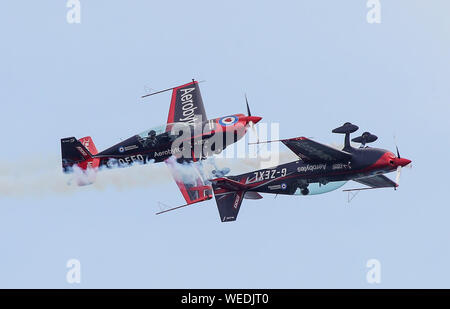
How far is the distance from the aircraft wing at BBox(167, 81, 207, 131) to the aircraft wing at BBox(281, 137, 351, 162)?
33.8 ft

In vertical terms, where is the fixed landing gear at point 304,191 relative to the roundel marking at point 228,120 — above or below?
below

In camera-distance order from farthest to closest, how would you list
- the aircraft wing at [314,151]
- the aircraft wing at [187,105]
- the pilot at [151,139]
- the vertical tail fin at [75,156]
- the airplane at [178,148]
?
the aircraft wing at [187,105]
the vertical tail fin at [75,156]
the pilot at [151,139]
the airplane at [178,148]
the aircraft wing at [314,151]

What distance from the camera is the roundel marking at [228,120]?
253ft

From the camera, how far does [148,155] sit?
7738cm

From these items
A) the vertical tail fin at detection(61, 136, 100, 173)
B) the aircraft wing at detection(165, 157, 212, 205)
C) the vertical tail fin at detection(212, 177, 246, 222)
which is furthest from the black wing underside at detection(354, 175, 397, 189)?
the vertical tail fin at detection(61, 136, 100, 173)

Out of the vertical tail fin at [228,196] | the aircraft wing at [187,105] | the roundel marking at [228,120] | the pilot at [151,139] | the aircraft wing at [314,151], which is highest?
the aircraft wing at [187,105]

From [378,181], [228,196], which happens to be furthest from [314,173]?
[228,196]

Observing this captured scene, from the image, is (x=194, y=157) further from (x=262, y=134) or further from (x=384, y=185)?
(x=384, y=185)

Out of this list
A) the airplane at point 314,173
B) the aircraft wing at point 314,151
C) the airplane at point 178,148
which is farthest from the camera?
the airplane at point 178,148

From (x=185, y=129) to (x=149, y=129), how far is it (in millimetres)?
2029

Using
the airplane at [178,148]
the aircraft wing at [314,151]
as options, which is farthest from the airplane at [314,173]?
the airplane at [178,148]

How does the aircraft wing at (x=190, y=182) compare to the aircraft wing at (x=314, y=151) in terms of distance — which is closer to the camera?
the aircraft wing at (x=314, y=151)

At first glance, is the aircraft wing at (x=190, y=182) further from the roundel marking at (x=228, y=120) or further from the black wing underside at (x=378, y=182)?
the black wing underside at (x=378, y=182)

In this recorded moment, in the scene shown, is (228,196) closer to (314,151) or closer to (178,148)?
(178,148)
